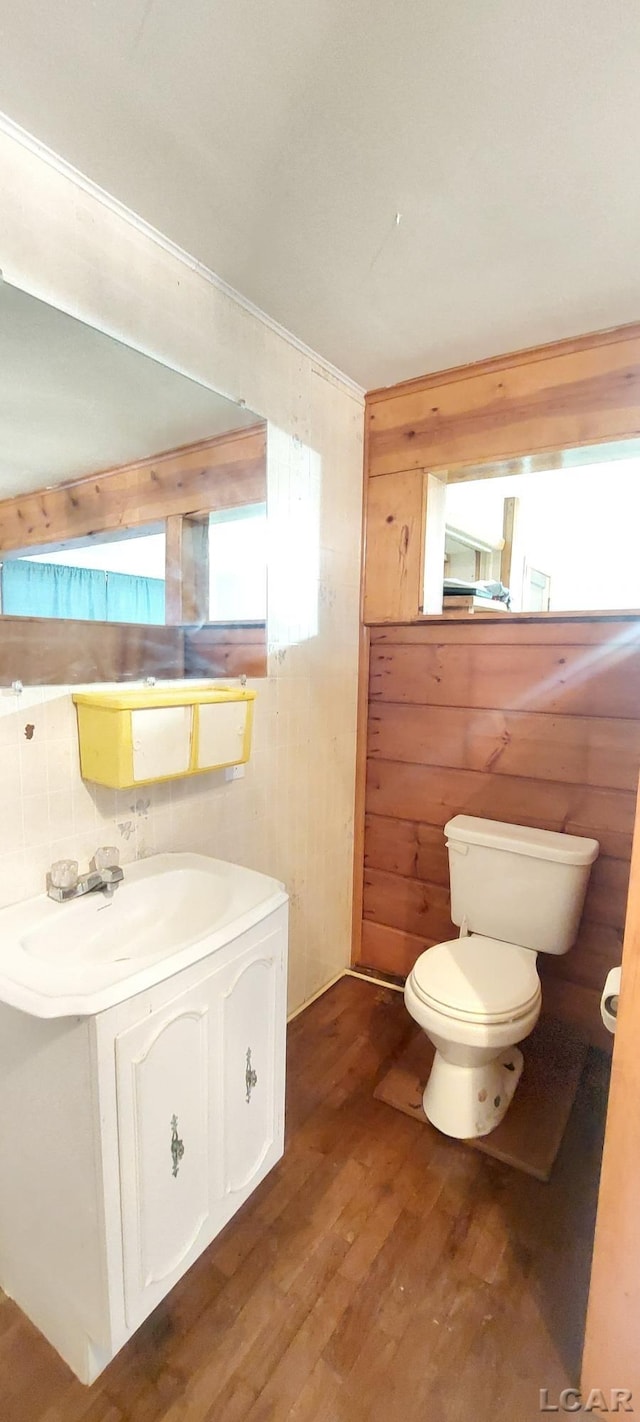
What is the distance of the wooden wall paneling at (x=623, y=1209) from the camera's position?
0.92 metres

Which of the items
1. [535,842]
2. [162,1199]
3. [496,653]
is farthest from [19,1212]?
[496,653]

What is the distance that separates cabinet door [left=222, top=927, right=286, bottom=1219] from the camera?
1188mm

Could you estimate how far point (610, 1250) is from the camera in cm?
95

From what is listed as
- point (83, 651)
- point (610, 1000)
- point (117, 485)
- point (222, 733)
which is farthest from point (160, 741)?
point (610, 1000)

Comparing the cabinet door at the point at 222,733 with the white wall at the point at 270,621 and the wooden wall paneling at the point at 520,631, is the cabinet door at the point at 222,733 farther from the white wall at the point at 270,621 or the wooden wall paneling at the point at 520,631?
the wooden wall paneling at the point at 520,631

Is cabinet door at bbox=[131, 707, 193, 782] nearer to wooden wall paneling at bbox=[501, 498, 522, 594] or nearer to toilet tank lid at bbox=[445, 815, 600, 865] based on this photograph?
toilet tank lid at bbox=[445, 815, 600, 865]

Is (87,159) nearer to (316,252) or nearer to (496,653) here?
(316,252)

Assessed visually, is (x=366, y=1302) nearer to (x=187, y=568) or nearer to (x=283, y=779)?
(x=283, y=779)

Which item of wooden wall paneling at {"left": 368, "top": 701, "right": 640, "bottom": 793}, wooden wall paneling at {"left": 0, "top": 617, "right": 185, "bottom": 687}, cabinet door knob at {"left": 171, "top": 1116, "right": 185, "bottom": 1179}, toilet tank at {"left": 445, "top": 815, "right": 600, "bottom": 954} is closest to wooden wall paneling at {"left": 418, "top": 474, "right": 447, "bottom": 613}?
wooden wall paneling at {"left": 368, "top": 701, "right": 640, "bottom": 793}

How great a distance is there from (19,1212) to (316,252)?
2.17 m

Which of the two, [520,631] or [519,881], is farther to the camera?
[520,631]

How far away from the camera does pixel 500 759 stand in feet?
6.40

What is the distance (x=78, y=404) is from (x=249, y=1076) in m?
1.61

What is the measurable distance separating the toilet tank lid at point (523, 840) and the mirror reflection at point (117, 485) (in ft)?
3.13
